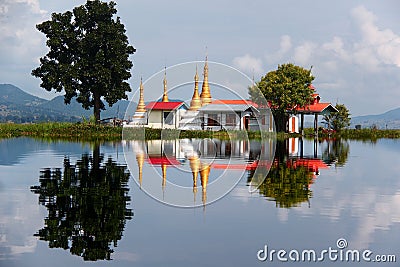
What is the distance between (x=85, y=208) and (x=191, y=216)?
196 centimetres

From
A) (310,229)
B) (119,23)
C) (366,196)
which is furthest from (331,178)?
(119,23)

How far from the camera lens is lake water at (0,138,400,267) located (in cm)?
826

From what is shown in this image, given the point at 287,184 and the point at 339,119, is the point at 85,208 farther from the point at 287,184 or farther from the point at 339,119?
the point at 339,119

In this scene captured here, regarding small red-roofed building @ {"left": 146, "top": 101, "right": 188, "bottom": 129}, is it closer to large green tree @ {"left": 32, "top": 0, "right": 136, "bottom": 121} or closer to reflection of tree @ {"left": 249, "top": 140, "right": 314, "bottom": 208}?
large green tree @ {"left": 32, "top": 0, "right": 136, "bottom": 121}

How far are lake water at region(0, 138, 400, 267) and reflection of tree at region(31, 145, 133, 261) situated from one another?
0.07 feet

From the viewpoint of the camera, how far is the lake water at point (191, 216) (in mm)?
8258

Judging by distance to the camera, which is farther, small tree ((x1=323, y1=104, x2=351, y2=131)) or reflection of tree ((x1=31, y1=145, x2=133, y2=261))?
small tree ((x1=323, y1=104, x2=351, y2=131))

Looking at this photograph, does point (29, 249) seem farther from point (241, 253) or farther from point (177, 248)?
point (241, 253)

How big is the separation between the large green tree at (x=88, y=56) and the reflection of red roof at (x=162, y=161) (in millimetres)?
24826

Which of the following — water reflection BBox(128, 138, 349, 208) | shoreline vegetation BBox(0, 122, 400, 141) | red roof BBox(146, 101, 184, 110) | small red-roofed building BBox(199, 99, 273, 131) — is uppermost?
red roof BBox(146, 101, 184, 110)

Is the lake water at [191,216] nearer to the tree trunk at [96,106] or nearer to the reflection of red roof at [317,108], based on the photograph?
the tree trunk at [96,106]

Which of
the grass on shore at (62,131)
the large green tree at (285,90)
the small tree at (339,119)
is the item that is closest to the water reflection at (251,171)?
the grass on shore at (62,131)

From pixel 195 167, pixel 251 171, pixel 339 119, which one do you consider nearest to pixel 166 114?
pixel 339 119

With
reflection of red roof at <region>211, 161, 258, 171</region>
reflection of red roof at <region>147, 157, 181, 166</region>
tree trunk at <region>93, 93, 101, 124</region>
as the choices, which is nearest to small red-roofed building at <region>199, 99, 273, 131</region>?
tree trunk at <region>93, 93, 101, 124</region>
